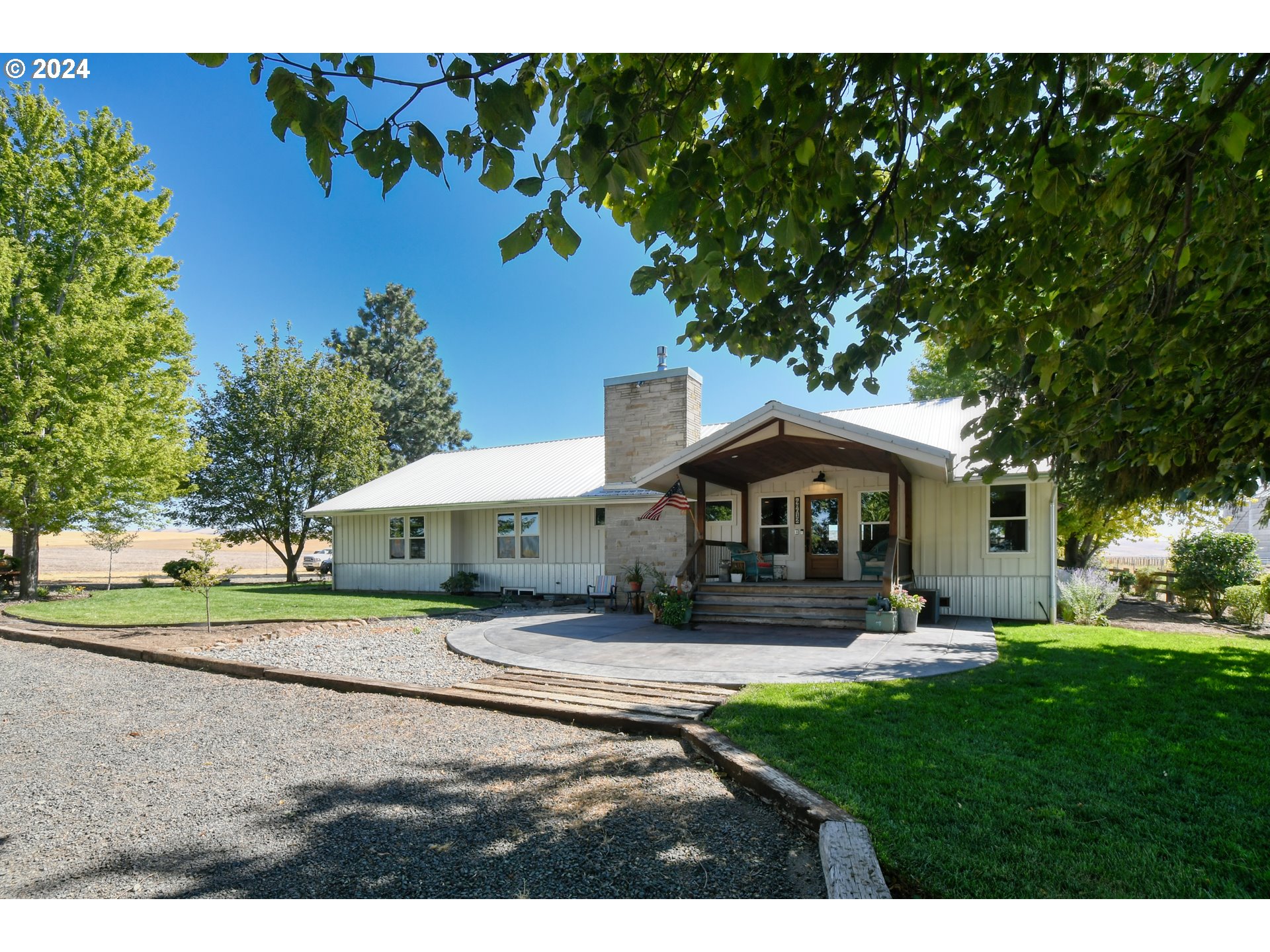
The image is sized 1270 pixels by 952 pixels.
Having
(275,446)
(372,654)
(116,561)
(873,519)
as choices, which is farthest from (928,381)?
(116,561)

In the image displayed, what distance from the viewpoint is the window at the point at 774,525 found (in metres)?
14.9

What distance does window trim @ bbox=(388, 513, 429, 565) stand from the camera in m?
20.6

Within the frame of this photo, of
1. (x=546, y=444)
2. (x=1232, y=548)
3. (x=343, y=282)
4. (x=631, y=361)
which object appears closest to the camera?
(x=1232, y=548)

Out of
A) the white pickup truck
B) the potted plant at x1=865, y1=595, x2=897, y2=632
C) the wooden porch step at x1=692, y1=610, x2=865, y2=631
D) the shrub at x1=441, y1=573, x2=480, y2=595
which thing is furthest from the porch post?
the white pickup truck

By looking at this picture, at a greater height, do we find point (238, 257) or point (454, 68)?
point (238, 257)

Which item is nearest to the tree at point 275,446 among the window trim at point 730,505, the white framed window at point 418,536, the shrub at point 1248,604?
the white framed window at point 418,536

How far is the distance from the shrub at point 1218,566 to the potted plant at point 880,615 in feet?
32.5

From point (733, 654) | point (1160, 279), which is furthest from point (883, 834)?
point (733, 654)

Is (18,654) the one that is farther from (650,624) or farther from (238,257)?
(650,624)

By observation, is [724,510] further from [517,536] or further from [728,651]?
[728,651]

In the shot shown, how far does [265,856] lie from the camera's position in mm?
3203

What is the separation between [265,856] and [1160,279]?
6130mm

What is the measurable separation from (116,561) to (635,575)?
42059mm

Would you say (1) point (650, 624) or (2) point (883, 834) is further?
Answer: (1) point (650, 624)
